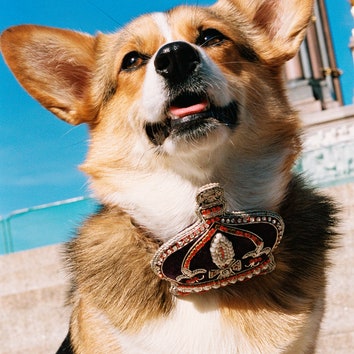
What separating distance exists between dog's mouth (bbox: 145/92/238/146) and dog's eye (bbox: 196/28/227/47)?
31cm

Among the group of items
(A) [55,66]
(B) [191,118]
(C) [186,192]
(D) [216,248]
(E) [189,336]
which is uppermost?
(A) [55,66]

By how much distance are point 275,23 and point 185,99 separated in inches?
31.5

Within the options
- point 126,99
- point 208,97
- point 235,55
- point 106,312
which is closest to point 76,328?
point 106,312

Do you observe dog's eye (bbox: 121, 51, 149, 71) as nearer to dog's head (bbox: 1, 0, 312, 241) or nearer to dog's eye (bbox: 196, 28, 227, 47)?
dog's head (bbox: 1, 0, 312, 241)

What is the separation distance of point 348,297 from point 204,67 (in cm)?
219

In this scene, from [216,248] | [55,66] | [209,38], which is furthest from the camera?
[55,66]

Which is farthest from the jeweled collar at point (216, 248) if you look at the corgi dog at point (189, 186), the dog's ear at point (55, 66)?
the dog's ear at point (55, 66)

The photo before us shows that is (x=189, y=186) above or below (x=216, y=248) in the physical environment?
above

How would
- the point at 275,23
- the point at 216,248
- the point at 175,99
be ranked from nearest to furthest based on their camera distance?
the point at 216,248 < the point at 175,99 < the point at 275,23

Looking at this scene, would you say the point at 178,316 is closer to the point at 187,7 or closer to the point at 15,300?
the point at 187,7

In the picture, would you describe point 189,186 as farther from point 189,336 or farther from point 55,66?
point 55,66

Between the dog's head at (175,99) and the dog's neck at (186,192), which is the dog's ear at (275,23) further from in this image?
the dog's neck at (186,192)

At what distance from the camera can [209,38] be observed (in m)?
2.17

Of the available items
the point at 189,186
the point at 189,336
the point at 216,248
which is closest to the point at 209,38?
the point at 189,186
